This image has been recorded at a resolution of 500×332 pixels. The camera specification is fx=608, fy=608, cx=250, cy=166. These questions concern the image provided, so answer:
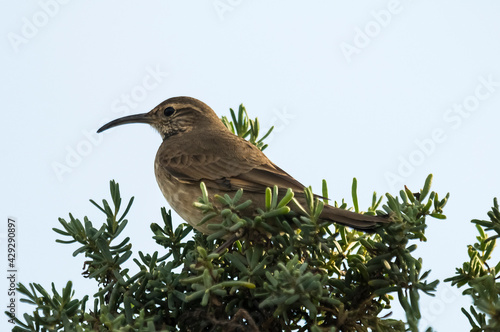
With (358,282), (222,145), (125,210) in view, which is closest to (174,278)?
(125,210)

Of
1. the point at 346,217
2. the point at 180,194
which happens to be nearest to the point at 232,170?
the point at 180,194

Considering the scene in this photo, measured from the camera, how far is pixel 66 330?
9.98 ft

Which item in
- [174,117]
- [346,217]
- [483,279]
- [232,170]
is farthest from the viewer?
[174,117]

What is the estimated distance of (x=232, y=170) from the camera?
5238 mm

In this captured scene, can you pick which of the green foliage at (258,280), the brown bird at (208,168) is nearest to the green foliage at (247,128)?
the brown bird at (208,168)

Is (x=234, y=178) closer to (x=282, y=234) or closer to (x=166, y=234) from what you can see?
(x=166, y=234)

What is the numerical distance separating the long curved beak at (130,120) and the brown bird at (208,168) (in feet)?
0.04

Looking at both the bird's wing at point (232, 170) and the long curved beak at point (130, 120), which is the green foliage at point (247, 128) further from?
the long curved beak at point (130, 120)

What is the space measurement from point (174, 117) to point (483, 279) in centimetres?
454

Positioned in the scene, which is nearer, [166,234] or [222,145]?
[166,234]

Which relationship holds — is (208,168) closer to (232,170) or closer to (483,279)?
(232,170)

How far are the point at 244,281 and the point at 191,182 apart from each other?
2.46 meters

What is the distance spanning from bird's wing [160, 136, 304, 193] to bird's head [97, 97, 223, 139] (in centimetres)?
97

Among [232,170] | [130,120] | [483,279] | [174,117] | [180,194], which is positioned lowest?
[483,279]
